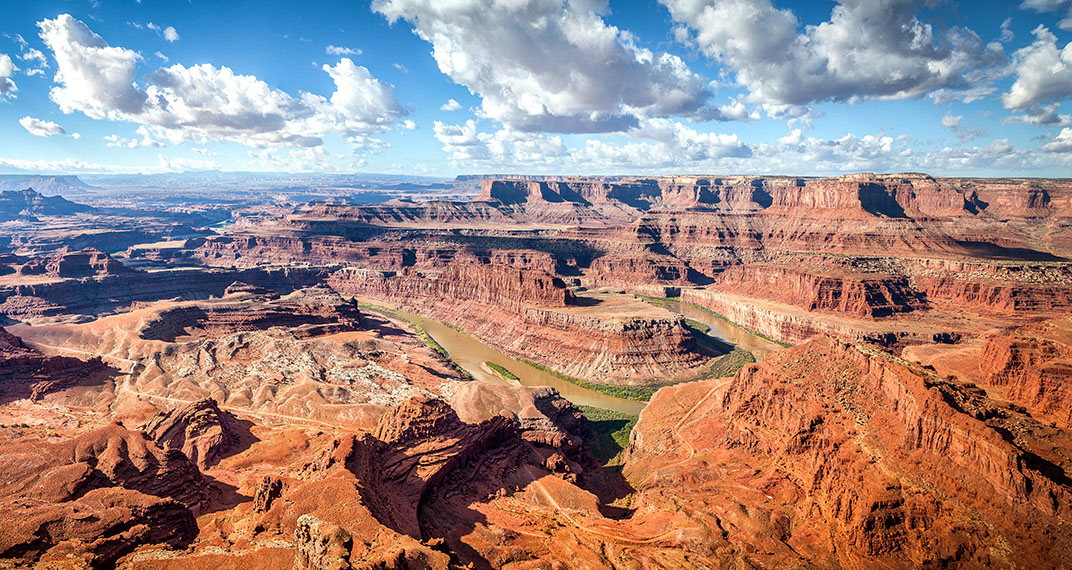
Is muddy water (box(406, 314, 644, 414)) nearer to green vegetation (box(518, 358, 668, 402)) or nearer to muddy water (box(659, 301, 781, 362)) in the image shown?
green vegetation (box(518, 358, 668, 402))

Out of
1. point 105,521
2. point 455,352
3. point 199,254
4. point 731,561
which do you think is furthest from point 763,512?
point 199,254

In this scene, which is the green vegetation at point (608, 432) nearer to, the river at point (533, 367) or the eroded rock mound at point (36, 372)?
the river at point (533, 367)

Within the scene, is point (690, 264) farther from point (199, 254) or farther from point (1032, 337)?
point (199, 254)

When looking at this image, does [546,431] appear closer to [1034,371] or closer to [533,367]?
[533,367]

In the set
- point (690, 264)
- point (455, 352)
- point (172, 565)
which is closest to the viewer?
point (172, 565)

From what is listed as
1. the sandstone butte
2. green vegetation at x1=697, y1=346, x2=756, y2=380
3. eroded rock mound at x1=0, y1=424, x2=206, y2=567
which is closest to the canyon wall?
the sandstone butte

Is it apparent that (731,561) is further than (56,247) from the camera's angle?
No
